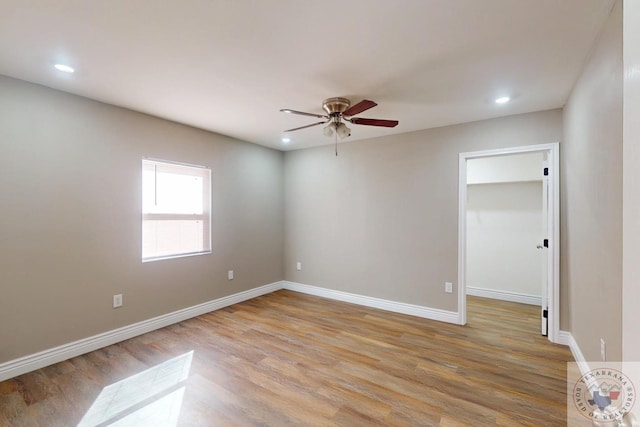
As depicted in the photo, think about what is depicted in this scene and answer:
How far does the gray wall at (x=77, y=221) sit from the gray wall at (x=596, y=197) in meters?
3.90

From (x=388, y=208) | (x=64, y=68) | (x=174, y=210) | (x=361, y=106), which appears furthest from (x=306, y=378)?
(x=64, y=68)

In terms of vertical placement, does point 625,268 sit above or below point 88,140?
below

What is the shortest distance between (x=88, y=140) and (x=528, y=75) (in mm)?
4037

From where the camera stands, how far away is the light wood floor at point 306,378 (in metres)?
1.81

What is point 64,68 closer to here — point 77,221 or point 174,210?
point 77,221

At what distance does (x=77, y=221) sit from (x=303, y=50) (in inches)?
103

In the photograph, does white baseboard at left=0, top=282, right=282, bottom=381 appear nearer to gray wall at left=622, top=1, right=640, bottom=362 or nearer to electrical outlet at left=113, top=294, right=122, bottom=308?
electrical outlet at left=113, top=294, right=122, bottom=308

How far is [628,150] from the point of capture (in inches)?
27.4

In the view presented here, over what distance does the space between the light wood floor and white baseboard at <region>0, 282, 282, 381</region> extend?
8 cm

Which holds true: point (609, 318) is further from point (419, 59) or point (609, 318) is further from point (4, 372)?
point (4, 372)

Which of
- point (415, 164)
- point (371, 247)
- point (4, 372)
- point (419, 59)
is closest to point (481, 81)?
point (419, 59)

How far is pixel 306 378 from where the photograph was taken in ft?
7.32

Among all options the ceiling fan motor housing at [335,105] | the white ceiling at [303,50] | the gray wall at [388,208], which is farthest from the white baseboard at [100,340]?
the ceiling fan motor housing at [335,105]

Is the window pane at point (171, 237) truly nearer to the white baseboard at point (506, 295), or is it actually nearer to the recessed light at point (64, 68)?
the recessed light at point (64, 68)
